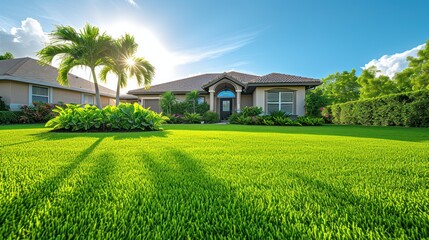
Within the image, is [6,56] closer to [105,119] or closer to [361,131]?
[105,119]

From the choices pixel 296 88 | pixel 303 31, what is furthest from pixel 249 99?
pixel 303 31

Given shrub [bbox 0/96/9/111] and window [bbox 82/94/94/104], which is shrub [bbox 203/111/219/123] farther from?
window [bbox 82/94/94/104]

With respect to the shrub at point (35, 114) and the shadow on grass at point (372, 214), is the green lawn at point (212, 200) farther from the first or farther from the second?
the shrub at point (35, 114)

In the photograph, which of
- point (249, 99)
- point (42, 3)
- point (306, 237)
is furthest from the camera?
point (249, 99)

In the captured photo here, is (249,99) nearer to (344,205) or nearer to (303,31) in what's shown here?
(303,31)

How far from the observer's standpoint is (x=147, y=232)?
809 mm

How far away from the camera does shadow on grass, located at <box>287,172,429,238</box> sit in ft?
2.73

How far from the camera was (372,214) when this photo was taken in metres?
0.95

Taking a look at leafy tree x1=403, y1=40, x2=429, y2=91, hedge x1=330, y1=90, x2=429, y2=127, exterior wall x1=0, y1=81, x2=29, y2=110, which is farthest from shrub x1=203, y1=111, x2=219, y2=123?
leafy tree x1=403, y1=40, x2=429, y2=91

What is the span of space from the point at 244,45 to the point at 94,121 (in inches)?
579

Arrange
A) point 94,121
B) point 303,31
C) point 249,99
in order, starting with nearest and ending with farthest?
1. point 94,121
2. point 303,31
3. point 249,99

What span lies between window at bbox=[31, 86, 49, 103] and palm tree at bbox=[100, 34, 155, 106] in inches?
307

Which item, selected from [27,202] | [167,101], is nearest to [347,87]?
[167,101]

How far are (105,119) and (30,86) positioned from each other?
51.6 ft
